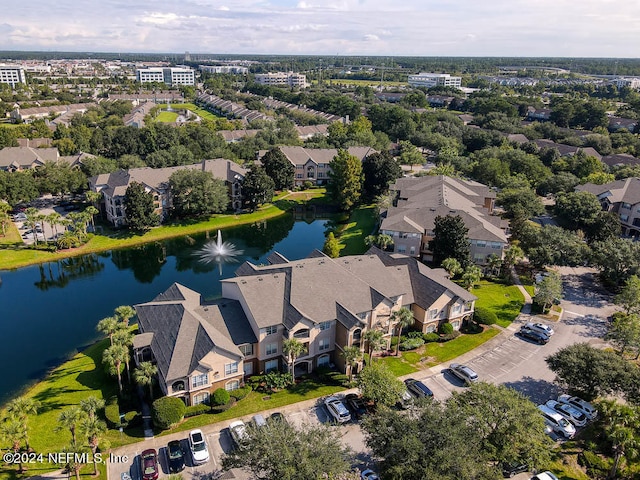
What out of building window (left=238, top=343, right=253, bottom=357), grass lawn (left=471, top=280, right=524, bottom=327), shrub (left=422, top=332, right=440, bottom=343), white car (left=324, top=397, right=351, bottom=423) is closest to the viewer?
white car (left=324, top=397, right=351, bottom=423)

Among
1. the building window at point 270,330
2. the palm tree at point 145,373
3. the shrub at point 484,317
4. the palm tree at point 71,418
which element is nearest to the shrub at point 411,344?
the shrub at point 484,317

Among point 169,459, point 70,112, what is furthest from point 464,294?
point 70,112

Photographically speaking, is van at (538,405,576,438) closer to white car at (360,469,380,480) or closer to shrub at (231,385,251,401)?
white car at (360,469,380,480)

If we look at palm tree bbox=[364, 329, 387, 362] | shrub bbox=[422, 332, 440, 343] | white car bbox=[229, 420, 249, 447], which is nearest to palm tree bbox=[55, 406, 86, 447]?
white car bbox=[229, 420, 249, 447]

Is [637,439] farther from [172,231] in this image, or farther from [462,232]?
[172,231]

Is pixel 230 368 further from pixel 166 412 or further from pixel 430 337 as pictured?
pixel 430 337

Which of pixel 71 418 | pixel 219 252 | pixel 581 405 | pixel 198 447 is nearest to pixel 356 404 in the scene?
pixel 198 447
